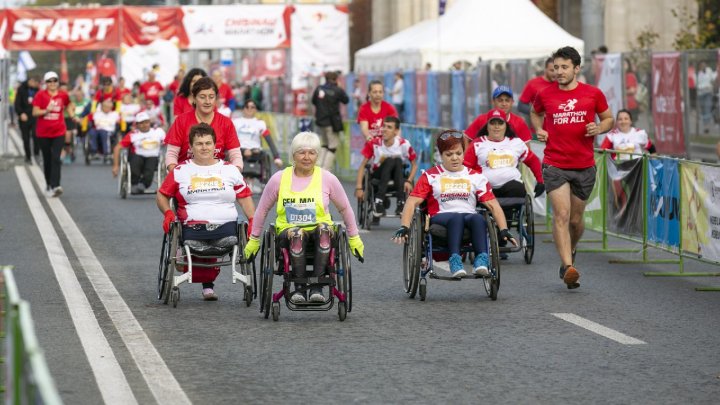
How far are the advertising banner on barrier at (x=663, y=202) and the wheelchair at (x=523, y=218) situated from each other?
3.73ft

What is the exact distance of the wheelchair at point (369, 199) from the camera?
19.0m

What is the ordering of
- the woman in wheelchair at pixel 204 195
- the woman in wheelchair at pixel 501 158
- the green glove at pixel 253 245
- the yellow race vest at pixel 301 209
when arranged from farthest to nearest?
the woman in wheelchair at pixel 501 158
the woman in wheelchair at pixel 204 195
the green glove at pixel 253 245
the yellow race vest at pixel 301 209

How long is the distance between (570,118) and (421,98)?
2598cm

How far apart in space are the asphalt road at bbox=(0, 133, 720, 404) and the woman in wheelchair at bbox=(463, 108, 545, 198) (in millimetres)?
687

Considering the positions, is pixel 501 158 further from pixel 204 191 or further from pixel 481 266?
pixel 204 191

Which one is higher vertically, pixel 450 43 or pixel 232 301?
pixel 450 43

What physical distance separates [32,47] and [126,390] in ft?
126

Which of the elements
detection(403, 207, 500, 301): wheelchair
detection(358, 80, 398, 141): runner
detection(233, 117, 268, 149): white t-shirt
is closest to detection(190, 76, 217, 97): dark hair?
detection(403, 207, 500, 301): wheelchair

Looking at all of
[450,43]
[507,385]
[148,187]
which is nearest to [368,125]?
[148,187]

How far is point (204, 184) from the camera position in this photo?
12016 mm

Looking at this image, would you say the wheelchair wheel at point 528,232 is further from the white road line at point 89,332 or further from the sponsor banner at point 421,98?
the sponsor banner at point 421,98

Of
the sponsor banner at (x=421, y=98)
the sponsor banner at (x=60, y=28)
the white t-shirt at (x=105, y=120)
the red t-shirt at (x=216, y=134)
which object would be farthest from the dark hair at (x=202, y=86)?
the sponsor banner at (x=60, y=28)

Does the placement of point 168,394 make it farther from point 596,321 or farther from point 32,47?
point 32,47

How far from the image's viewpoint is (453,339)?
10.2 metres
